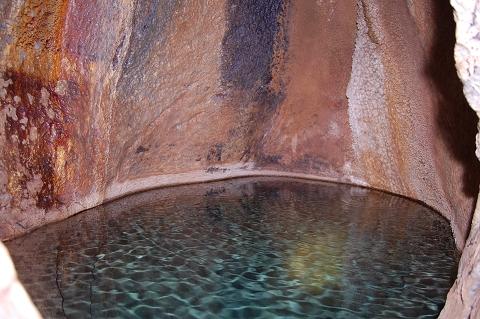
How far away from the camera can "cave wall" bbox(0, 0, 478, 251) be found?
351 cm

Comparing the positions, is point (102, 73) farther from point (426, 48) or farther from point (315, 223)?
point (426, 48)

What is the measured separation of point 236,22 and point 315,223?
254 cm

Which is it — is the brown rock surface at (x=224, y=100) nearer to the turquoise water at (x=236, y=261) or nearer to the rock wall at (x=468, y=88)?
the turquoise water at (x=236, y=261)

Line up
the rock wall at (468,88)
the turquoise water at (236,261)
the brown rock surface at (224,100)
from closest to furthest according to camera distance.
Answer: the rock wall at (468,88) < the turquoise water at (236,261) < the brown rock surface at (224,100)

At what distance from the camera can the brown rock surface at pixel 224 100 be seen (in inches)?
138

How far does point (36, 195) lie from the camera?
363 cm

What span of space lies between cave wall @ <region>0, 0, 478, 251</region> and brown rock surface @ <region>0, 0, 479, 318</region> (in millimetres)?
14

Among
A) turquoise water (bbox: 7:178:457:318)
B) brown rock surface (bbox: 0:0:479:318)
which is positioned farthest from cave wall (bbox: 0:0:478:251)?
turquoise water (bbox: 7:178:457:318)

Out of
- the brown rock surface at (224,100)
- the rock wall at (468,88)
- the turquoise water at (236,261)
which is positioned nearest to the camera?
the rock wall at (468,88)

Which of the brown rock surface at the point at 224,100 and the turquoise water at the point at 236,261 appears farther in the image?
the brown rock surface at the point at 224,100

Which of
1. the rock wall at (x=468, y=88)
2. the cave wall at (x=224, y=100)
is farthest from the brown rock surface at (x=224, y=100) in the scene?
the rock wall at (x=468, y=88)

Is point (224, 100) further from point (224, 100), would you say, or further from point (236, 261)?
point (236, 261)

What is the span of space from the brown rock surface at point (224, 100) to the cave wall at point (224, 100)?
1cm

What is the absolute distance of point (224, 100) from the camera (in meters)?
5.80
